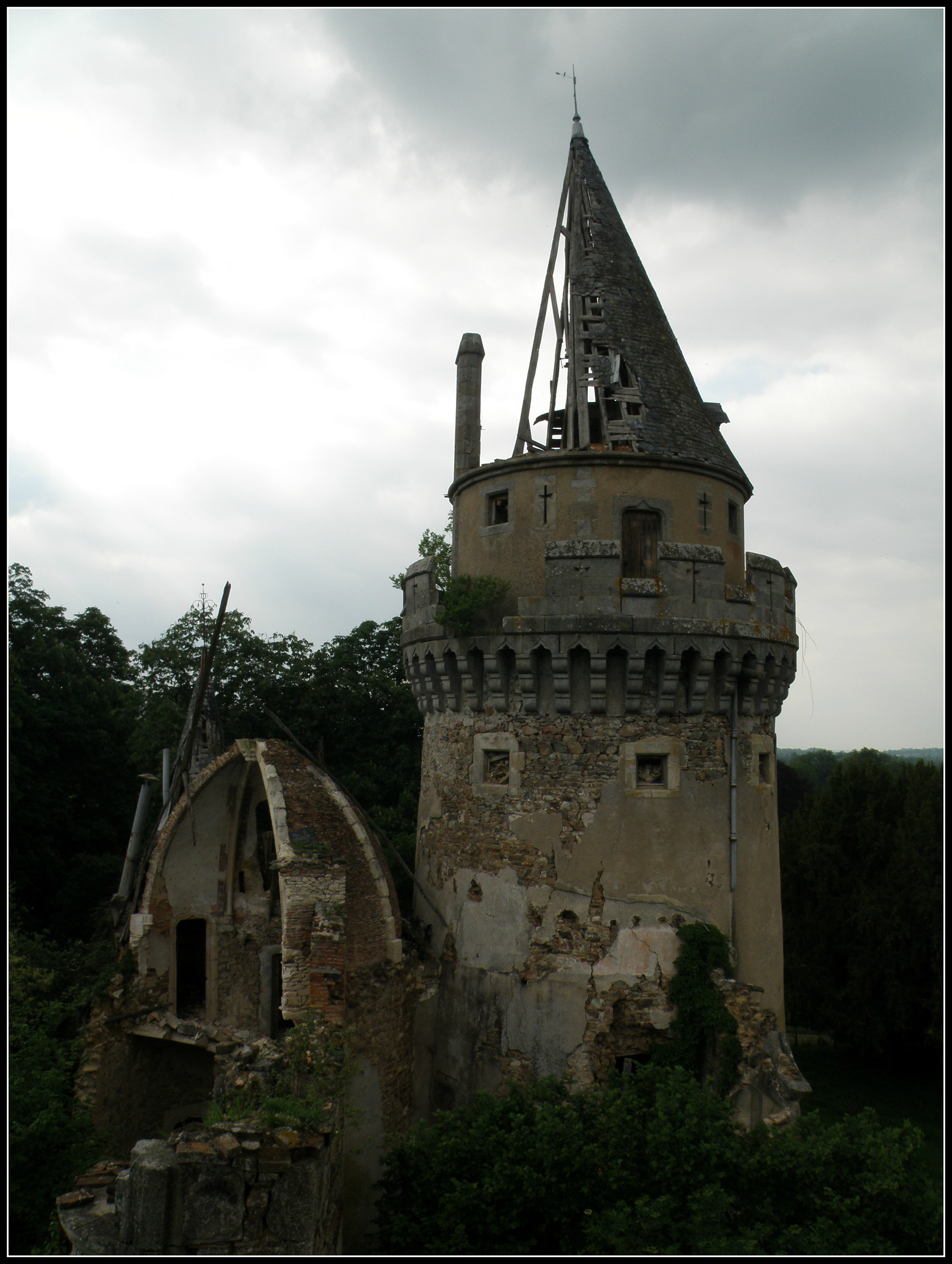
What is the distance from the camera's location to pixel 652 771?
12.6 metres

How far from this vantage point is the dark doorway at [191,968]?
16.2 meters

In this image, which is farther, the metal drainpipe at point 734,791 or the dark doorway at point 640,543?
the dark doorway at point 640,543

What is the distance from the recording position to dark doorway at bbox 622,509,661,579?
12.9m

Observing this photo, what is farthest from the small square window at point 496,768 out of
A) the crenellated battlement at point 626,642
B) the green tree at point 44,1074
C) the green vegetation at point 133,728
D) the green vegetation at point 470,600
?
the green tree at point 44,1074

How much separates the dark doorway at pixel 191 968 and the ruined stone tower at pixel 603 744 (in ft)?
17.1

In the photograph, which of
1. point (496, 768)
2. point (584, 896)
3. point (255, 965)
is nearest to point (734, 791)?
point (584, 896)

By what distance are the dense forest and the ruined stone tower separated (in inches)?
246

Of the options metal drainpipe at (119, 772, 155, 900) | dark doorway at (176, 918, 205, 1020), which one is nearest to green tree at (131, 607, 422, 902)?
metal drainpipe at (119, 772, 155, 900)

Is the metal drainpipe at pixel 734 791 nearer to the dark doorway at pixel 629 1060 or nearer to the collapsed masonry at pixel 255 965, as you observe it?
the dark doorway at pixel 629 1060

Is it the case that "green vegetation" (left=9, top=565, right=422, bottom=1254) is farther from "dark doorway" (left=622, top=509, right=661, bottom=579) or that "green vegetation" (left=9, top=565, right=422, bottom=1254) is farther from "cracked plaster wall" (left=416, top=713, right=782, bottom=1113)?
"dark doorway" (left=622, top=509, right=661, bottom=579)

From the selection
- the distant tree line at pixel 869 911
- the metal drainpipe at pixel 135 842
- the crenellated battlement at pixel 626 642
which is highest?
the crenellated battlement at pixel 626 642

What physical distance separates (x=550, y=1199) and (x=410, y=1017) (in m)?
4.72

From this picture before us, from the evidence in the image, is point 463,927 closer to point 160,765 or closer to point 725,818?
point 725,818

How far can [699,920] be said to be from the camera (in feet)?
40.4
